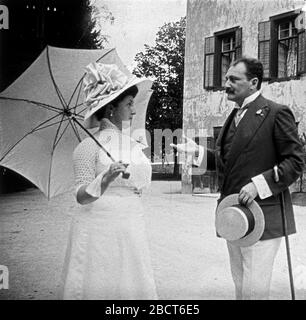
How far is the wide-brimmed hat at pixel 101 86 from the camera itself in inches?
77.2

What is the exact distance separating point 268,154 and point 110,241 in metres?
0.86

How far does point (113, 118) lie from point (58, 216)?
4.34m

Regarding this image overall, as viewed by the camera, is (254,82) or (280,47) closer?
(254,82)

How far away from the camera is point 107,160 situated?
6.29 ft

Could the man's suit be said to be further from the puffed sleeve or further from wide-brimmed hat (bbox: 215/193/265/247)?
the puffed sleeve

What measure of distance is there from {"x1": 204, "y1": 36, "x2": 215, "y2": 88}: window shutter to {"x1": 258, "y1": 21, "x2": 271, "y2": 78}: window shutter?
72 centimetres

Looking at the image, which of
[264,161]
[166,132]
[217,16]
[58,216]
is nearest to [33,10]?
[166,132]

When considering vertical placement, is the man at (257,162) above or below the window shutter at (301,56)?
below

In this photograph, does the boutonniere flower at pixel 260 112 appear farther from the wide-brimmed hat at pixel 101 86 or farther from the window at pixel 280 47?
the window at pixel 280 47

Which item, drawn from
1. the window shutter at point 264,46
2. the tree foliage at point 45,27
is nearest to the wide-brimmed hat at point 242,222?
the tree foliage at point 45,27

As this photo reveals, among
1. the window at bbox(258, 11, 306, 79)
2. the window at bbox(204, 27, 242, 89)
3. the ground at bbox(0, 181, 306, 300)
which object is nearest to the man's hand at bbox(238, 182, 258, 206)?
the ground at bbox(0, 181, 306, 300)

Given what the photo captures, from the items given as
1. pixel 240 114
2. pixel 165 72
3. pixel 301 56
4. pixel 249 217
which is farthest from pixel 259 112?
pixel 301 56

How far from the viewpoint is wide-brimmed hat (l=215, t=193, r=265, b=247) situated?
2002mm

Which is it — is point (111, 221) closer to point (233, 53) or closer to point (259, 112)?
point (259, 112)
